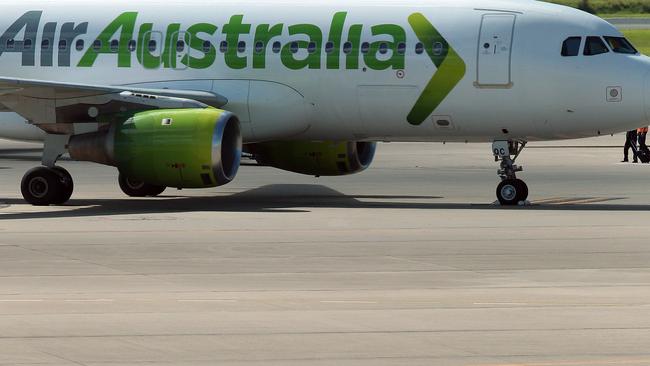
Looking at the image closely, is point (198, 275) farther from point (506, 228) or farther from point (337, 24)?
point (337, 24)

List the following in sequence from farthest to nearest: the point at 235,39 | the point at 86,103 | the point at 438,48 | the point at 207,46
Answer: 1. the point at 207,46
2. the point at 235,39
3. the point at 438,48
4. the point at 86,103

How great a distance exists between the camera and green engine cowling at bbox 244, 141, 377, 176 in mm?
30219

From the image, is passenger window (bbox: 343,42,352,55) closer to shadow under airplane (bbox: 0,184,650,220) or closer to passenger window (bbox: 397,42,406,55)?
passenger window (bbox: 397,42,406,55)

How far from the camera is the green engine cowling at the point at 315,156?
3022cm

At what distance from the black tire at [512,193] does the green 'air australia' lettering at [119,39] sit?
24.7 ft

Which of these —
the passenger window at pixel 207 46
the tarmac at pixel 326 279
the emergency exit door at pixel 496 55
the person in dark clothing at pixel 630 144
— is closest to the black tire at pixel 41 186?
the tarmac at pixel 326 279

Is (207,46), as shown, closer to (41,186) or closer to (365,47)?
(365,47)

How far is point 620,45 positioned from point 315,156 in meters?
6.69

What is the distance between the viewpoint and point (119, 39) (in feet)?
94.8

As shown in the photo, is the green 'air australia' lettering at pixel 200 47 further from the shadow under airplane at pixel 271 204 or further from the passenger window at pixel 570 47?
the passenger window at pixel 570 47

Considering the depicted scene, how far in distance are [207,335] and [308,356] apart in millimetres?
1323

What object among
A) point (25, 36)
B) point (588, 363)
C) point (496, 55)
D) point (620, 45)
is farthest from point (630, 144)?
point (588, 363)

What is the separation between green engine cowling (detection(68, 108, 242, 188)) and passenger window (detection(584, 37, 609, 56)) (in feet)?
21.0

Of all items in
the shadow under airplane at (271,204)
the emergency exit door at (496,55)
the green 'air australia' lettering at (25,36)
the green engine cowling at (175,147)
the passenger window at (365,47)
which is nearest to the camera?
the green engine cowling at (175,147)
